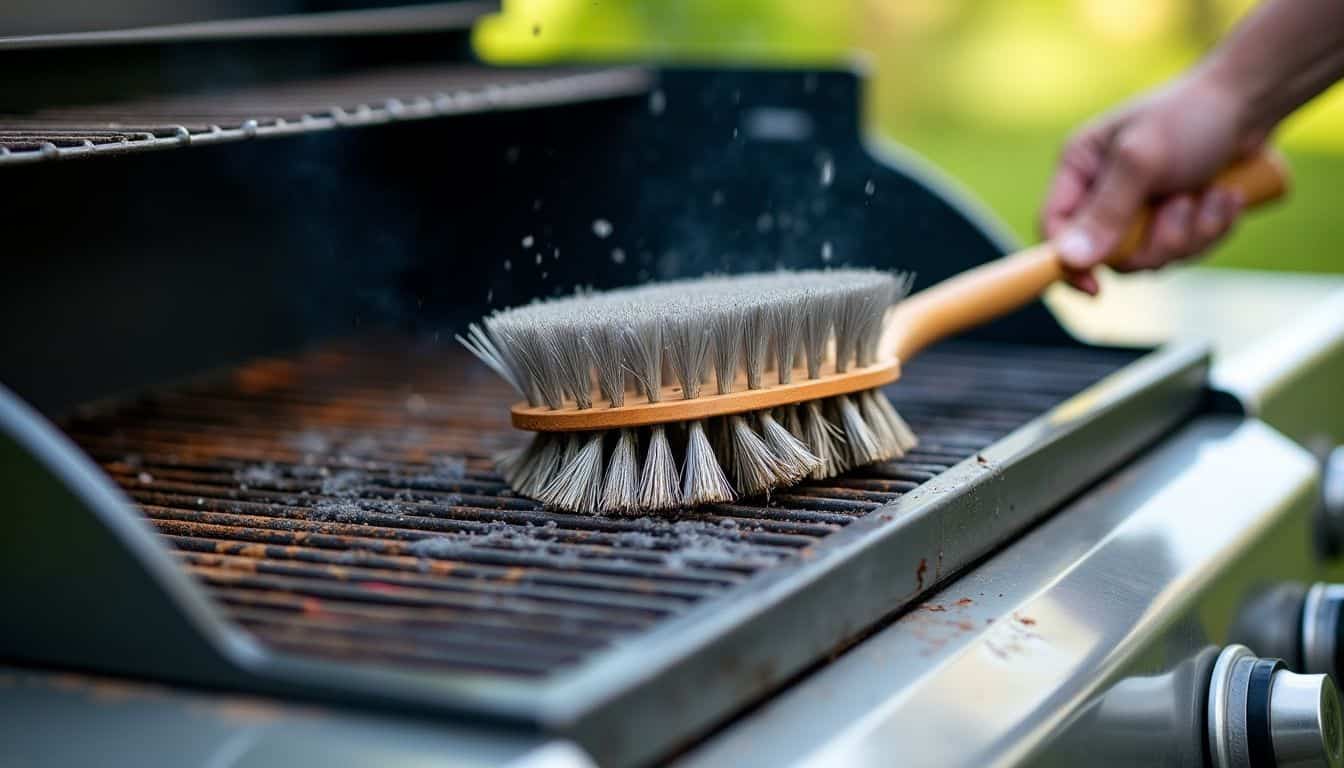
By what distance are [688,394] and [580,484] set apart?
0.49 feet

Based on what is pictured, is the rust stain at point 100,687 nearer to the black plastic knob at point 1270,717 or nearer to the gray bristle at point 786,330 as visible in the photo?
the gray bristle at point 786,330

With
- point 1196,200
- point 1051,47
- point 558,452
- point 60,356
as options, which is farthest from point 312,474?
point 1051,47

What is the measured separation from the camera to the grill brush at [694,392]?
1522mm

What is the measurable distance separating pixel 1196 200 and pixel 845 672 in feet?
4.88

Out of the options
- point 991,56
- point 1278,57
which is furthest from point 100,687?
point 991,56

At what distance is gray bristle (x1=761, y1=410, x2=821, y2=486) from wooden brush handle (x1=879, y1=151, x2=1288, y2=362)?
0.83ft

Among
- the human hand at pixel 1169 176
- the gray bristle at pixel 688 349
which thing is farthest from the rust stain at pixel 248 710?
the human hand at pixel 1169 176

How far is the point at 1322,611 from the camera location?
1.82 meters

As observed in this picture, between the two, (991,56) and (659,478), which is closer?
(659,478)

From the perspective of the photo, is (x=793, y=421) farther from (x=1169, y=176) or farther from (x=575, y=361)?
(x=1169, y=176)

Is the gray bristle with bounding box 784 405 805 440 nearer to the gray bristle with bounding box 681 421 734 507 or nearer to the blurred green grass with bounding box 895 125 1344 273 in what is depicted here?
the gray bristle with bounding box 681 421 734 507

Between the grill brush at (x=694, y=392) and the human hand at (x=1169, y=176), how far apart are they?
721mm

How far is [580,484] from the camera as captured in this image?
4.99 ft

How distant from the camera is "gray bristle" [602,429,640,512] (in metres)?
1.50
